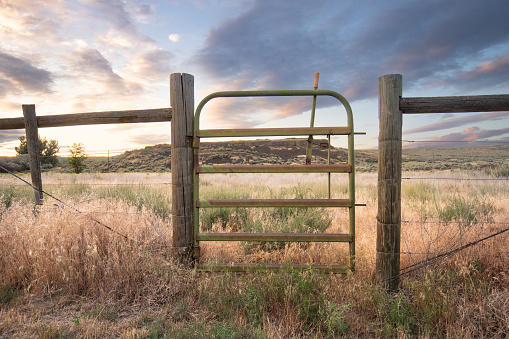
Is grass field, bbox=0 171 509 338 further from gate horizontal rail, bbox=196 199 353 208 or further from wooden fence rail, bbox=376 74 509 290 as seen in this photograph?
gate horizontal rail, bbox=196 199 353 208

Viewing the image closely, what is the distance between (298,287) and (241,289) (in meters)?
0.64

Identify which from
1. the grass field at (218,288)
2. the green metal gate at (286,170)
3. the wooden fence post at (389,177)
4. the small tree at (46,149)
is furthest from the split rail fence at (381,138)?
the small tree at (46,149)

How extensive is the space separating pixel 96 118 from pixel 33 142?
1573 millimetres

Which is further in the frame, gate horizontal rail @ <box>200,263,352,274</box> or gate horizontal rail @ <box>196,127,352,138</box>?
gate horizontal rail @ <box>196,127,352,138</box>

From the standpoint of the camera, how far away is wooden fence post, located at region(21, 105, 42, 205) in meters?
5.04

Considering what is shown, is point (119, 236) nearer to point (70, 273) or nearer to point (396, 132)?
point (70, 273)

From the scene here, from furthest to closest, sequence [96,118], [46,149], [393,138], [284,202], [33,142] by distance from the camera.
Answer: [46,149] < [33,142] < [96,118] < [284,202] < [393,138]

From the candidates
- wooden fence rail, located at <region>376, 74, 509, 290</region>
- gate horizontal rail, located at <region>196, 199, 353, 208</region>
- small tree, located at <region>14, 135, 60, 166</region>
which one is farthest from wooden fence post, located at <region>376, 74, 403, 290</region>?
small tree, located at <region>14, 135, 60, 166</region>

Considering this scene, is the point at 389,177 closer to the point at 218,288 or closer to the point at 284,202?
the point at 284,202

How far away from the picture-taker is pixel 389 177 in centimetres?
364

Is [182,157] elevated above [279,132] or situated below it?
below

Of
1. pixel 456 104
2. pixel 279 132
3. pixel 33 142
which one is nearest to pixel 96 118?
pixel 33 142

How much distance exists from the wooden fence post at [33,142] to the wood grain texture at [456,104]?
5.71 m

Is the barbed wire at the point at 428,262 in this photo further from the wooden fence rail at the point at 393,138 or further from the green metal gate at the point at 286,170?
the green metal gate at the point at 286,170
